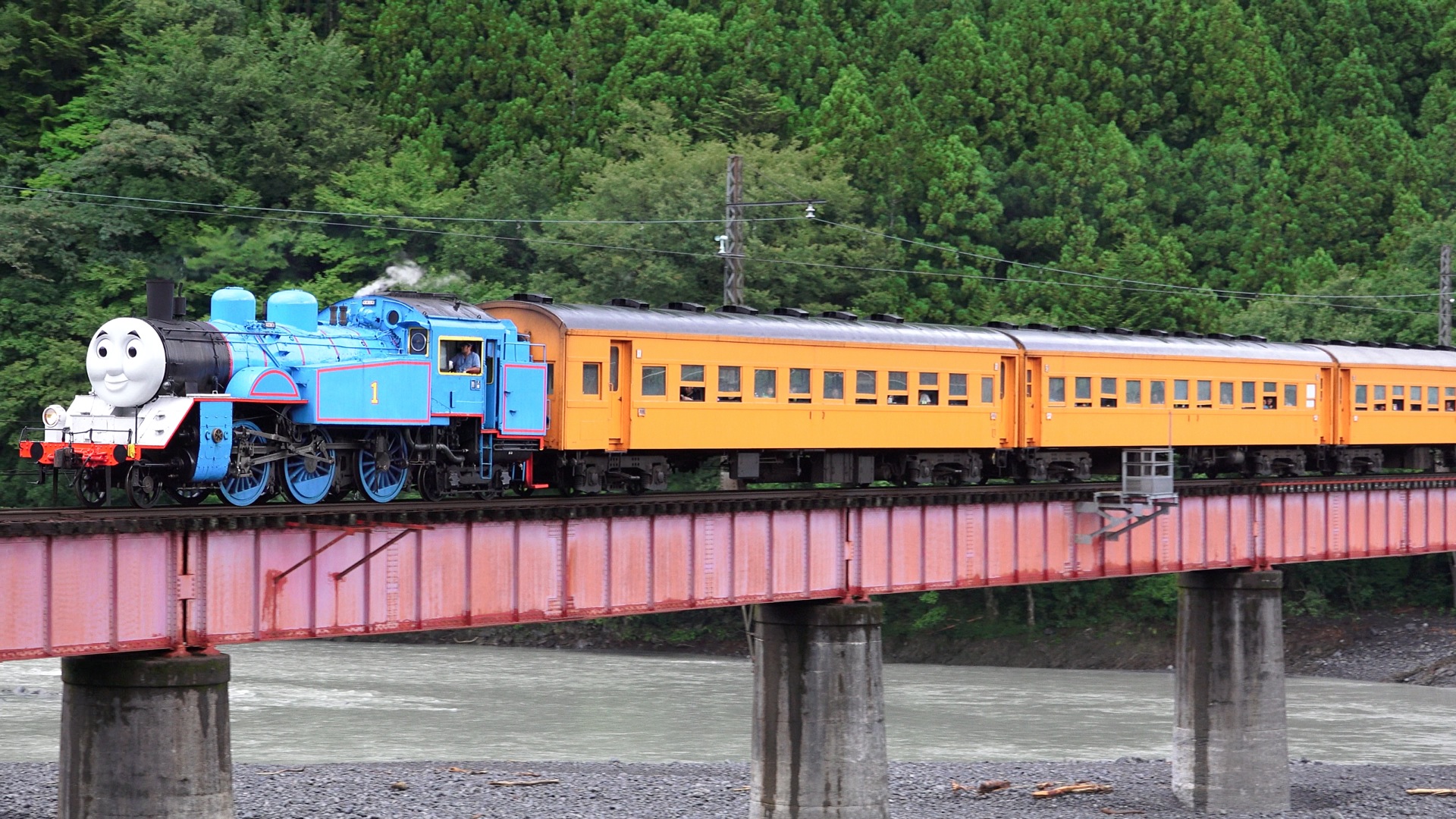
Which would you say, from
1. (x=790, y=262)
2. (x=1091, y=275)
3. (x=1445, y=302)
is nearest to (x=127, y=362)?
(x=790, y=262)

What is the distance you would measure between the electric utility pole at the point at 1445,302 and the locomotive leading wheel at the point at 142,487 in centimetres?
4606

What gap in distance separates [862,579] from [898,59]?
65793 millimetres

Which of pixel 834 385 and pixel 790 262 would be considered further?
pixel 790 262

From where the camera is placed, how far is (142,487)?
74.5ft

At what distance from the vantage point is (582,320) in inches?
1088

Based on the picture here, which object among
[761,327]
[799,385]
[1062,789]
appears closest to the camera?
[761,327]

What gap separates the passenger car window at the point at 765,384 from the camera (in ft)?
98.5

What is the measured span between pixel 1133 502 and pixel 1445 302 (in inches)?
1309

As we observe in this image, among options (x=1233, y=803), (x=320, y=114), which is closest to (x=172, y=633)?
(x=1233, y=803)

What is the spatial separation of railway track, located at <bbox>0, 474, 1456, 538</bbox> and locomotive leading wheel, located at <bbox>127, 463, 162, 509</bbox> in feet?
1.45

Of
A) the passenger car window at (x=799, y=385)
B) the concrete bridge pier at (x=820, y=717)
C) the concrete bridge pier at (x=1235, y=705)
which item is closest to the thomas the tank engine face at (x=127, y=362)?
the concrete bridge pier at (x=820, y=717)

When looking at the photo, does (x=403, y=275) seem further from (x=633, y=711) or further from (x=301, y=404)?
(x=301, y=404)

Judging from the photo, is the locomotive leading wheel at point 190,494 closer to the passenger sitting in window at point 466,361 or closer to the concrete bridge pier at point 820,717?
the passenger sitting in window at point 466,361

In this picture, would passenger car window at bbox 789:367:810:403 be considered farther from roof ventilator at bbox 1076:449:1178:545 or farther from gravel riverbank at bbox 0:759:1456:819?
gravel riverbank at bbox 0:759:1456:819
